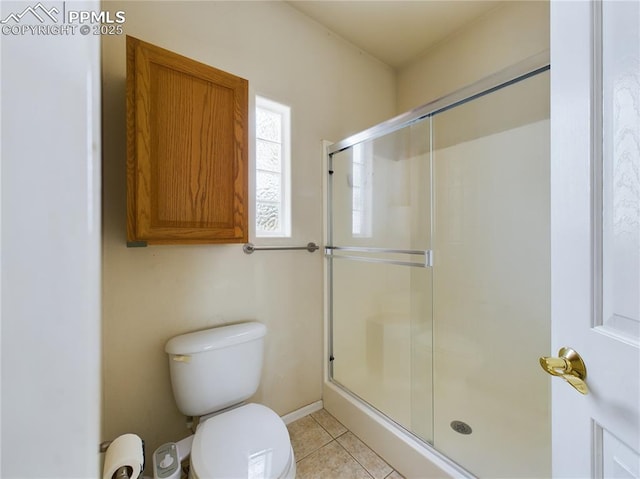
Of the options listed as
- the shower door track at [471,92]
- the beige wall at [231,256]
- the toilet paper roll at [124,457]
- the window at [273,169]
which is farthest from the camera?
the window at [273,169]

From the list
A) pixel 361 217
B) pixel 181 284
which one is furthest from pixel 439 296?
pixel 181 284

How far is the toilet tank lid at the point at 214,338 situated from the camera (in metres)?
1.11

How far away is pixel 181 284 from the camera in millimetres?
1235

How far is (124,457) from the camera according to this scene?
65 centimetres

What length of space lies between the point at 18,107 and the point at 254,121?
4.27 ft

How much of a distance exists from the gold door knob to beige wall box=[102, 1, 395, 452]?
4.04 feet

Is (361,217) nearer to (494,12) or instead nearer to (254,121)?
(254,121)

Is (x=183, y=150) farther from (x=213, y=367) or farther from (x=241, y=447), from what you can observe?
(x=241, y=447)

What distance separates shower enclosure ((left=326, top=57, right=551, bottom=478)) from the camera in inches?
49.4

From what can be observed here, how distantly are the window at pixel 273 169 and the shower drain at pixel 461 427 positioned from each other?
54.2 inches

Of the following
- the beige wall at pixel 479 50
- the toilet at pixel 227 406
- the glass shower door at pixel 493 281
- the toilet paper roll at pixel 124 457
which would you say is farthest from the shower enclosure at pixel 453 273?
the toilet paper roll at pixel 124 457

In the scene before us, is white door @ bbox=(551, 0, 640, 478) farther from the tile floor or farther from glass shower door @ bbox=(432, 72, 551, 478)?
the tile floor

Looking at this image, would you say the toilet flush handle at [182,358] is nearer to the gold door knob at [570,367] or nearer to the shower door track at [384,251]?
the shower door track at [384,251]

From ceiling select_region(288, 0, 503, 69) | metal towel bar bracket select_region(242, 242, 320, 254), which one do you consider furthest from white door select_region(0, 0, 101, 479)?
ceiling select_region(288, 0, 503, 69)
